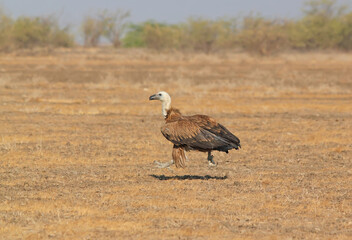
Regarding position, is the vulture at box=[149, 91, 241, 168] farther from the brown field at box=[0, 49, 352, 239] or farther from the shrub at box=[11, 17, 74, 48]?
the shrub at box=[11, 17, 74, 48]

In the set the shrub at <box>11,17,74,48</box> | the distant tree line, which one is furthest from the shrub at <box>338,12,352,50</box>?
the shrub at <box>11,17,74,48</box>

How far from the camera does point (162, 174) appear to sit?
11641 millimetres

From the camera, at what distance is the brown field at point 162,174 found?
26.5ft

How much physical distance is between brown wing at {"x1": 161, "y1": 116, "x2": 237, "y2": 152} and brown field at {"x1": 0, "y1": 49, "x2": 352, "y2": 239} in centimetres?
66

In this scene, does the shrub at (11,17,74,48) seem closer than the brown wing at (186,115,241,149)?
No

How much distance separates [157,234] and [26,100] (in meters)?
18.0

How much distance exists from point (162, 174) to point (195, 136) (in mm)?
1672

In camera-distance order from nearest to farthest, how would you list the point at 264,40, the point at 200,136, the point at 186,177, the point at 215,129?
the point at 200,136 → the point at 215,129 → the point at 186,177 → the point at 264,40

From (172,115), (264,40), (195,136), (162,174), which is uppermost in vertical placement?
(264,40)

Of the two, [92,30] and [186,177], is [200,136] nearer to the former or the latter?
[186,177]

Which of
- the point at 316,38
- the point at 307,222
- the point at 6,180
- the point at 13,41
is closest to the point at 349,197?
the point at 307,222

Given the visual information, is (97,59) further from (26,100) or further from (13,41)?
(26,100)

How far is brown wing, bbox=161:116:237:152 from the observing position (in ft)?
33.4

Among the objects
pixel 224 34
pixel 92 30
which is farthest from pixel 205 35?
pixel 92 30
